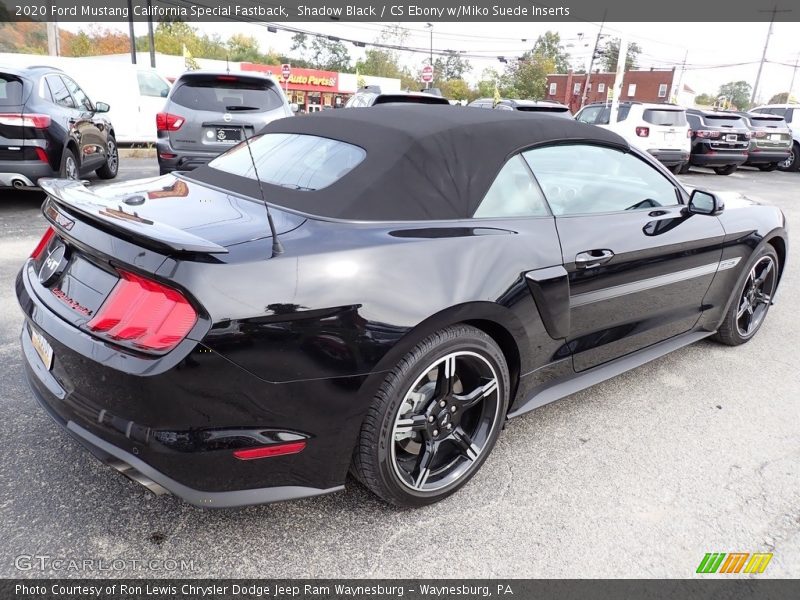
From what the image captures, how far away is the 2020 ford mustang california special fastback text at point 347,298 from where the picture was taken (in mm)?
1847

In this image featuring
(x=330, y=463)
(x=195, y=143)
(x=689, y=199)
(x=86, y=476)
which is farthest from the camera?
(x=195, y=143)

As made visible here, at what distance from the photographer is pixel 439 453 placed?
2504 millimetres

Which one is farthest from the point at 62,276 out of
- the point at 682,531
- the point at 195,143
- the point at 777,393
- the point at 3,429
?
the point at 195,143

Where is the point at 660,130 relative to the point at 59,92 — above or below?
below

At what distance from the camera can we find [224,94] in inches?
288

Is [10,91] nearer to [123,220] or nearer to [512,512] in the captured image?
[123,220]

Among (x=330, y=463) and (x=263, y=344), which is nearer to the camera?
(x=263, y=344)

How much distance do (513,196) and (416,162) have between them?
492 millimetres

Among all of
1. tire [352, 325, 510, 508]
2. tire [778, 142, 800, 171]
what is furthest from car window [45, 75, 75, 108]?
tire [778, 142, 800, 171]

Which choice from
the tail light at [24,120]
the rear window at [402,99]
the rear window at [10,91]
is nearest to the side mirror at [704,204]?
the tail light at [24,120]

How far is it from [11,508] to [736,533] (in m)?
2.72

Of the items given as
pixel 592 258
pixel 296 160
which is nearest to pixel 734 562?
pixel 592 258

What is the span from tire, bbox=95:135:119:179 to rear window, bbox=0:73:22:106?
2493mm

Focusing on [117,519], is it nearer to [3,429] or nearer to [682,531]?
[3,429]
